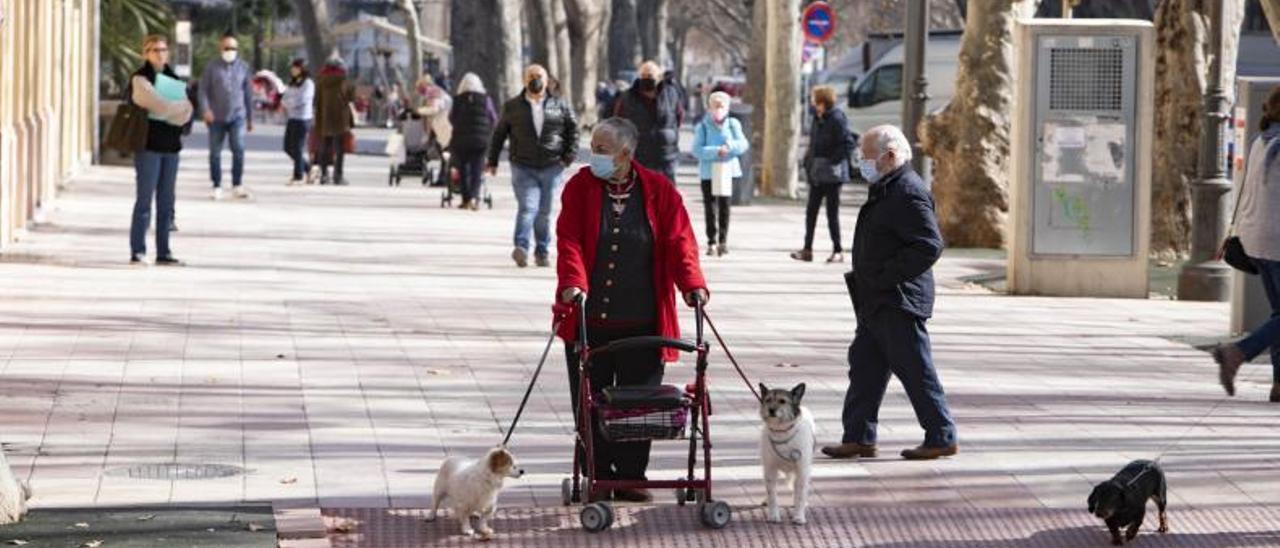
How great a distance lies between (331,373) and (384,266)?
7939 millimetres

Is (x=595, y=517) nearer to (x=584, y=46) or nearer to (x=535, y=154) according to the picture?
(x=535, y=154)

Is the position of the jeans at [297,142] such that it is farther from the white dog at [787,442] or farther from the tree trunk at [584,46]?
the white dog at [787,442]

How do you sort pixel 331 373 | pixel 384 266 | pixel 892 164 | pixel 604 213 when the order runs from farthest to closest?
pixel 384 266 → pixel 331 373 → pixel 892 164 → pixel 604 213

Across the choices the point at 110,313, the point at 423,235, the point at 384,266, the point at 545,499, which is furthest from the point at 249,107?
the point at 545,499

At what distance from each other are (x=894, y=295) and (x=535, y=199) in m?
11.0

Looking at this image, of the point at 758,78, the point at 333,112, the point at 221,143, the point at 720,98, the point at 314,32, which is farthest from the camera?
the point at 314,32

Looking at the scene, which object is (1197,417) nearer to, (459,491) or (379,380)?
(379,380)

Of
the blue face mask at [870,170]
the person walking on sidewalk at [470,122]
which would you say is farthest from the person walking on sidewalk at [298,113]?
the blue face mask at [870,170]

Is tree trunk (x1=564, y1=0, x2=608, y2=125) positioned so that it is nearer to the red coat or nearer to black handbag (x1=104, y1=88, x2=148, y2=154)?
black handbag (x1=104, y1=88, x2=148, y2=154)

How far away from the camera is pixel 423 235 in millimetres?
25828

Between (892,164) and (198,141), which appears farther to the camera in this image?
(198,141)

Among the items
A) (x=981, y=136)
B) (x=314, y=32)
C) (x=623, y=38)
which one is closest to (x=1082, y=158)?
(x=981, y=136)

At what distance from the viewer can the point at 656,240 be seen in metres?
9.77

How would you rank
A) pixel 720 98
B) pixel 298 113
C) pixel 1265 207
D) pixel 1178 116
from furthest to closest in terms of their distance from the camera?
pixel 298 113, pixel 1178 116, pixel 720 98, pixel 1265 207
